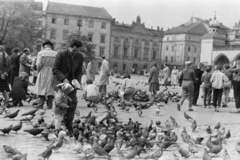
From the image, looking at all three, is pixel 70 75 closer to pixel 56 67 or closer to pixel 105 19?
pixel 56 67

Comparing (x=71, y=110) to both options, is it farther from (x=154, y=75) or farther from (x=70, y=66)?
(x=154, y=75)

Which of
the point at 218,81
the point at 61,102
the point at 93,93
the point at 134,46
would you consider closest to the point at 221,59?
the point at 134,46

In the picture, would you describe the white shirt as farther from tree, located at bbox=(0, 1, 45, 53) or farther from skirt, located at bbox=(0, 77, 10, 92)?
tree, located at bbox=(0, 1, 45, 53)

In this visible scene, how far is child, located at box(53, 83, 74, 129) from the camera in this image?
6816mm

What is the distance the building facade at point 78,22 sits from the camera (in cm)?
7019

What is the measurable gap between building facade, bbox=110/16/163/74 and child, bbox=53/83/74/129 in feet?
228

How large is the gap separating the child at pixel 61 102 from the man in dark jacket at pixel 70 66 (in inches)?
5.3

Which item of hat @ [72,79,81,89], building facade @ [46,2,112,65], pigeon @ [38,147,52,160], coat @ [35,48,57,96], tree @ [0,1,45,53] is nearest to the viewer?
pigeon @ [38,147,52,160]

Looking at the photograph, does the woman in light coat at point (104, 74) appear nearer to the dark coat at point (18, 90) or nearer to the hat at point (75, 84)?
the dark coat at point (18, 90)

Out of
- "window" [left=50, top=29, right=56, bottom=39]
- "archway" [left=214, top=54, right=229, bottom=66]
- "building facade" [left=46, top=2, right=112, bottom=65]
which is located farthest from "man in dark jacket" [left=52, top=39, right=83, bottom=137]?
"window" [left=50, top=29, right=56, bottom=39]

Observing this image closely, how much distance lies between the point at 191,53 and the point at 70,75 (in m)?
83.6

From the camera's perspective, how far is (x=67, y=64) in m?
7.11

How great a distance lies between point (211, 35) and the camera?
63625mm

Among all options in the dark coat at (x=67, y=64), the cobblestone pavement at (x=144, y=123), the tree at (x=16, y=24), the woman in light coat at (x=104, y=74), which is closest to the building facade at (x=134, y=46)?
the tree at (x=16, y=24)
